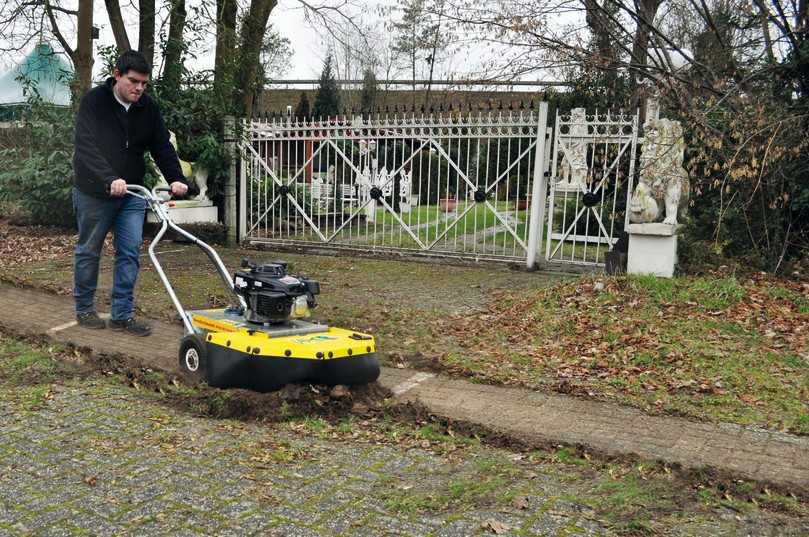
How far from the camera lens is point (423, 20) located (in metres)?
11.2

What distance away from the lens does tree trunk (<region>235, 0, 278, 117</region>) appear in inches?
548

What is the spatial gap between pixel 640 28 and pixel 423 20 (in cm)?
290

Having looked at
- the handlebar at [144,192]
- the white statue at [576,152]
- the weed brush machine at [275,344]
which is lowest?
the weed brush machine at [275,344]

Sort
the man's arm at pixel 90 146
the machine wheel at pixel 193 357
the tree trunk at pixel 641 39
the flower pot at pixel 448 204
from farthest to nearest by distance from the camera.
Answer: the flower pot at pixel 448 204, the tree trunk at pixel 641 39, the man's arm at pixel 90 146, the machine wheel at pixel 193 357

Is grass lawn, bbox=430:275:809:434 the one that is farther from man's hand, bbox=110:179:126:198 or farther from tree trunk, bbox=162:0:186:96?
tree trunk, bbox=162:0:186:96

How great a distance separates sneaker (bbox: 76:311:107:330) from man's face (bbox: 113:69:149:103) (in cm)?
176

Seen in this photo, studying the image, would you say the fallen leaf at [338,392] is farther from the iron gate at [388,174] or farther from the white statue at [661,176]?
the iron gate at [388,174]

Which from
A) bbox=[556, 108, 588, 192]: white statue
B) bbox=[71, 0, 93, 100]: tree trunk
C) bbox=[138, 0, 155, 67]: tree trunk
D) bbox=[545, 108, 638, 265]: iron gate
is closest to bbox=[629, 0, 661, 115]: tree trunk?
bbox=[545, 108, 638, 265]: iron gate

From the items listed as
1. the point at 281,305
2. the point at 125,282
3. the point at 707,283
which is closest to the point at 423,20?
the point at 707,283

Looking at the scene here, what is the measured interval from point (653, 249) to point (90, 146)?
5.70 meters

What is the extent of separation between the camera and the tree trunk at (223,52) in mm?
12883

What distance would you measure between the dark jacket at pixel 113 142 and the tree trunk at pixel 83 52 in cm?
827

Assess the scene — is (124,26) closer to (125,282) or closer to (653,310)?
(125,282)

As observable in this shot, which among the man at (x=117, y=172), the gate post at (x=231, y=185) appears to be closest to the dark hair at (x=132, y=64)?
the man at (x=117, y=172)
